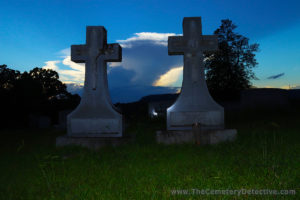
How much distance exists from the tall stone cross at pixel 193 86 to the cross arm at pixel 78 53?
2.47 m

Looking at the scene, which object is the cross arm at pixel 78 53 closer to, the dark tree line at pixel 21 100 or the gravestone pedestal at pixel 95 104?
the gravestone pedestal at pixel 95 104

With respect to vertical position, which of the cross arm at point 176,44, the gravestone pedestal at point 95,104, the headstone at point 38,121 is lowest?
the headstone at point 38,121

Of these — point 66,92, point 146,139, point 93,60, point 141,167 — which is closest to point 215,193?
point 141,167

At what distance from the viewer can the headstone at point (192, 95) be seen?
18.8 ft

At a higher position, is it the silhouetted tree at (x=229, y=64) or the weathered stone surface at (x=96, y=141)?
the silhouetted tree at (x=229, y=64)

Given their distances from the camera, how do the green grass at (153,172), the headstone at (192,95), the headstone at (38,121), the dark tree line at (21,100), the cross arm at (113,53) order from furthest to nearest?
the dark tree line at (21,100) < the headstone at (38,121) < the cross arm at (113,53) < the headstone at (192,95) < the green grass at (153,172)

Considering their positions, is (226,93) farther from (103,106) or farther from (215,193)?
(215,193)

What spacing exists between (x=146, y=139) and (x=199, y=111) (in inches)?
69.7

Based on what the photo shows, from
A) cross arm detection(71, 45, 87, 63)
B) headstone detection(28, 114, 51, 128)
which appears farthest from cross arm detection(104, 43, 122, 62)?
headstone detection(28, 114, 51, 128)

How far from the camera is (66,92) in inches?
1023

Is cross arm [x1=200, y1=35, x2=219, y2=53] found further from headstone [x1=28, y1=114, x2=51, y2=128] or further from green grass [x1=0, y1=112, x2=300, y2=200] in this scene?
headstone [x1=28, y1=114, x2=51, y2=128]

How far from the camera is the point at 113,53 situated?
20.3ft

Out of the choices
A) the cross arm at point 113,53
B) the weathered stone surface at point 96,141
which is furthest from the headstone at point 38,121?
the cross arm at point 113,53

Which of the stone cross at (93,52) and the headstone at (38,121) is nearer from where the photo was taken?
the stone cross at (93,52)
